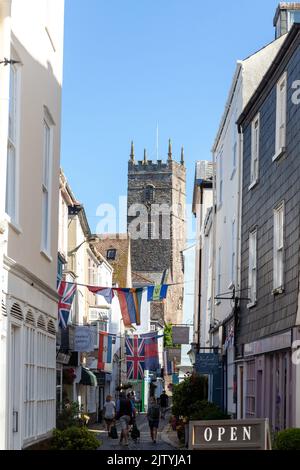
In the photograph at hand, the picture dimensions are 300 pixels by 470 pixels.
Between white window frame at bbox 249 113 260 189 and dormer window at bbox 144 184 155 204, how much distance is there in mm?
124075

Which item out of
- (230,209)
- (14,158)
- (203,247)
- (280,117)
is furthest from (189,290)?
(14,158)

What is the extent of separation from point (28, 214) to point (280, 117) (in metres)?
8.43

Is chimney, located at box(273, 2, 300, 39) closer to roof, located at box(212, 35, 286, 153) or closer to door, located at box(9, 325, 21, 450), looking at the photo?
roof, located at box(212, 35, 286, 153)

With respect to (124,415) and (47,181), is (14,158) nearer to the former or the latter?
(47,181)

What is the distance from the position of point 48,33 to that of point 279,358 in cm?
785

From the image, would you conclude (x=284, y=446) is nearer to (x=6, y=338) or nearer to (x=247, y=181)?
(x=6, y=338)

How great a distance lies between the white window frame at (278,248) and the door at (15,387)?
7.59 m

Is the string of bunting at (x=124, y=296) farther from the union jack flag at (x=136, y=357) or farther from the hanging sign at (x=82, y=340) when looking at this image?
the union jack flag at (x=136, y=357)

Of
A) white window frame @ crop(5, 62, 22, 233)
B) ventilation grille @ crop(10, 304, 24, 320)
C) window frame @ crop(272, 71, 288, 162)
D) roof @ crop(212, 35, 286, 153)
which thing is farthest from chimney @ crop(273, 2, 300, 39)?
ventilation grille @ crop(10, 304, 24, 320)

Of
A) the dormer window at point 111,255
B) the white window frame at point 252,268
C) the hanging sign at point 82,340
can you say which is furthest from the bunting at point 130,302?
the dormer window at point 111,255

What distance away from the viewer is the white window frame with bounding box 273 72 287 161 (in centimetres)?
1908

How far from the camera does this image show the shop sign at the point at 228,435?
990 cm

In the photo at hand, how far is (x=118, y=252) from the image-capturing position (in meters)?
79.3
